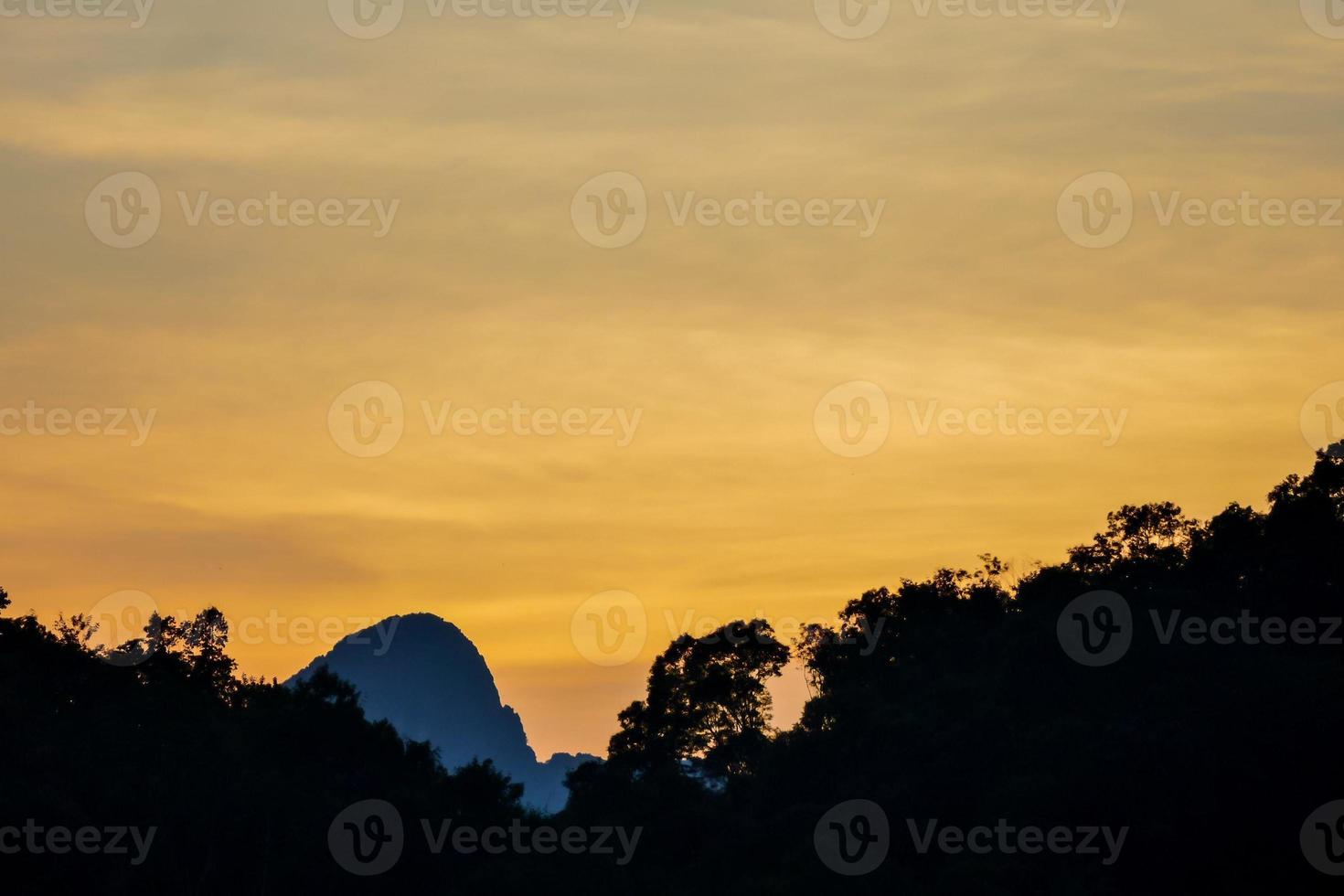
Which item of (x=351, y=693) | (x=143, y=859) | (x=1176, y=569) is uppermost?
(x=1176, y=569)

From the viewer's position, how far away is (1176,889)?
6103 cm

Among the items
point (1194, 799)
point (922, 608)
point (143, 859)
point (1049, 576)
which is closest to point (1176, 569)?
point (1049, 576)

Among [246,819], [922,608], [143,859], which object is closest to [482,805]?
[246,819]

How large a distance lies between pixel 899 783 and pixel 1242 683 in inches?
622

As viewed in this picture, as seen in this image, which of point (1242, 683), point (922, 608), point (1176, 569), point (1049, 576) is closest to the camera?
point (1242, 683)

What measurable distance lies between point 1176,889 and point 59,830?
1675 inches

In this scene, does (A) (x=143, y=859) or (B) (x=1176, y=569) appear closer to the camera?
(A) (x=143, y=859)

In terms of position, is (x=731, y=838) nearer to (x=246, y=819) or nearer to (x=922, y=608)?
(x=246, y=819)

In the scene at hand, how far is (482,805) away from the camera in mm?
89438

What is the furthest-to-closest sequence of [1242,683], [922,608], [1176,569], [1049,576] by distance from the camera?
[922,608]
[1049,576]
[1176,569]
[1242,683]

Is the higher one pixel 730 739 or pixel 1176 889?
pixel 730 739

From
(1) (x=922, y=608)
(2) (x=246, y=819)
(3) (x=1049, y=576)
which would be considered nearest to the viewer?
Result: (2) (x=246, y=819)

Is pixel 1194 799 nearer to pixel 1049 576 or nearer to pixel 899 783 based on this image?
pixel 899 783

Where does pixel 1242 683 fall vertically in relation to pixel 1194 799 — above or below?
above
